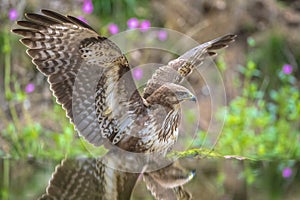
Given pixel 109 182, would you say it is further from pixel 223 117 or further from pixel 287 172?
pixel 223 117

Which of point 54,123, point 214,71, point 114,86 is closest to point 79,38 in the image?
point 114,86

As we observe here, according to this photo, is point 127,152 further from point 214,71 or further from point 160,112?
point 214,71

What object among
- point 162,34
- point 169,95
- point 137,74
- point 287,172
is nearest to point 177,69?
point 169,95

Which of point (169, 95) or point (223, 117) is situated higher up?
point (169, 95)

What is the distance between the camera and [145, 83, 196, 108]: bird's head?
11.3ft

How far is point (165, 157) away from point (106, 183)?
47 centimetres

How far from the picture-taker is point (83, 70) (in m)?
3.49

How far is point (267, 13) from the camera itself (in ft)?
25.1

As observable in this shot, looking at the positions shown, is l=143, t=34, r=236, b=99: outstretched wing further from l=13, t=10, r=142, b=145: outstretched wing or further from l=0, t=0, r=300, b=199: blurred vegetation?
l=0, t=0, r=300, b=199: blurred vegetation

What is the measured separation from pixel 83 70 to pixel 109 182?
57 cm

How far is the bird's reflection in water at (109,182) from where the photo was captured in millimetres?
3068

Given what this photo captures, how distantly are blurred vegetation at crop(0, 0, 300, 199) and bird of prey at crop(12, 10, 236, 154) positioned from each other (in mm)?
484

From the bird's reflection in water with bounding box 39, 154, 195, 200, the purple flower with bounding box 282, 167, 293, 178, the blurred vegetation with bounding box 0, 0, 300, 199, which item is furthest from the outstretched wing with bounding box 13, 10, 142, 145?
the purple flower with bounding box 282, 167, 293, 178

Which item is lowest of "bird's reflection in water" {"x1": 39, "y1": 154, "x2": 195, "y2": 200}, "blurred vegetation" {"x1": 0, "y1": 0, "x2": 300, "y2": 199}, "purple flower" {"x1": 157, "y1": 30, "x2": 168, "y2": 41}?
"bird's reflection in water" {"x1": 39, "y1": 154, "x2": 195, "y2": 200}
